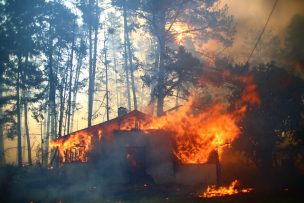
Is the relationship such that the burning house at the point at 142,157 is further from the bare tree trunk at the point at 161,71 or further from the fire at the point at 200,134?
the bare tree trunk at the point at 161,71

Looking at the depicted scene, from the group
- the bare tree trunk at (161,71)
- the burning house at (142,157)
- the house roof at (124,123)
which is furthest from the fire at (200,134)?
the bare tree trunk at (161,71)

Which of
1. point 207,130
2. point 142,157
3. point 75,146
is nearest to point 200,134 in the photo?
point 207,130

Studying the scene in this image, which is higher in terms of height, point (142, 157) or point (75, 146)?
point (75, 146)

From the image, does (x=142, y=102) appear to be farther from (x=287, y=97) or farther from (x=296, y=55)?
(x=287, y=97)

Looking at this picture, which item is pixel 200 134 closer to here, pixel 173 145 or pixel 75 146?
pixel 173 145

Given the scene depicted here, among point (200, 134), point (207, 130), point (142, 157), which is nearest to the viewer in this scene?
point (200, 134)

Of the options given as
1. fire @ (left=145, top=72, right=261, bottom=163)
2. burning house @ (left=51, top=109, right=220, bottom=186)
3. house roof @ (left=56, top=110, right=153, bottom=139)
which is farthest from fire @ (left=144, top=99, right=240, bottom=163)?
house roof @ (left=56, top=110, right=153, bottom=139)

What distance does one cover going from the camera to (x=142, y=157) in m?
23.6

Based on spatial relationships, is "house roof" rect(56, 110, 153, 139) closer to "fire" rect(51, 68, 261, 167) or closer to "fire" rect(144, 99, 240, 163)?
"fire" rect(51, 68, 261, 167)

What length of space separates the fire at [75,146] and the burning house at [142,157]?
1741 mm

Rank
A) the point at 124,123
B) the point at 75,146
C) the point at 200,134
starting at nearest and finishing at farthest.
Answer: the point at 200,134, the point at 124,123, the point at 75,146

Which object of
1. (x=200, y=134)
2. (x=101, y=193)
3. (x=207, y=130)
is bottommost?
(x=101, y=193)

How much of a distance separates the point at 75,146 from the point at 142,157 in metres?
7.86

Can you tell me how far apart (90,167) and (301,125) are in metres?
15.4
